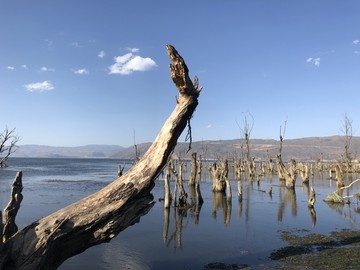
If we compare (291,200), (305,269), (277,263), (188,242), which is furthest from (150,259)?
(291,200)

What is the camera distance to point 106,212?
23.4 ft

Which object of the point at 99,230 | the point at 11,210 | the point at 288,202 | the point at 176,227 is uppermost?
the point at 11,210

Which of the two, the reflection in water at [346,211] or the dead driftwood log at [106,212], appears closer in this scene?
the dead driftwood log at [106,212]

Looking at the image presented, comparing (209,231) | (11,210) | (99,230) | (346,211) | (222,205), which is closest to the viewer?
(99,230)

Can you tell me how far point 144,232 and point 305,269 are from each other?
8.23 meters

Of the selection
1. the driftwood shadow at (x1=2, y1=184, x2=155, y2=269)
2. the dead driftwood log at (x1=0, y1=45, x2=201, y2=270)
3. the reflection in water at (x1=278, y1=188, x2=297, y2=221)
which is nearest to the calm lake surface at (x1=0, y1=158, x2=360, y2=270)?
the reflection in water at (x1=278, y1=188, x2=297, y2=221)

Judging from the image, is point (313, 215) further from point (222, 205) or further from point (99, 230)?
point (99, 230)

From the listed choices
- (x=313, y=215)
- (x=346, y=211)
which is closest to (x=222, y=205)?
(x=313, y=215)

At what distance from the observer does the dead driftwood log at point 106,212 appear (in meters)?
6.80

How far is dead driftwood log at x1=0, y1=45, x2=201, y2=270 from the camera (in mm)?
6797

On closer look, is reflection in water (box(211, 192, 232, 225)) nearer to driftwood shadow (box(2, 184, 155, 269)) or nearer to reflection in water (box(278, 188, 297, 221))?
reflection in water (box(278, 188, 297, 221))

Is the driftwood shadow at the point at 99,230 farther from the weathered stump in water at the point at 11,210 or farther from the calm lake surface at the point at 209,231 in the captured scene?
the calm lake surface at the point at 209,231

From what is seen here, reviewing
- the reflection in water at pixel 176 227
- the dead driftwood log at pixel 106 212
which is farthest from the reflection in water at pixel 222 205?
the dead driftwood log at pixel 106 212

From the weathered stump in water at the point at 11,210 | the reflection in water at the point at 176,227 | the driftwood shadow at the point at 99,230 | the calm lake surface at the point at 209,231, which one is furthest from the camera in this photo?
the reflection in water at the point at 176,227
